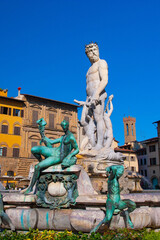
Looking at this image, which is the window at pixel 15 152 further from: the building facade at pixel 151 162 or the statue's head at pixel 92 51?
the statue's head at pixel 92 51

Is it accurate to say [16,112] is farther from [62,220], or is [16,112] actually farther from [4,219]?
[62,220]

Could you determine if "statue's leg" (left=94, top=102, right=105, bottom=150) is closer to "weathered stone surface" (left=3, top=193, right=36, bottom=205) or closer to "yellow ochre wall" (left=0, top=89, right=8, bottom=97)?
"weathered stone surface" (left=3, top=193, right=36, bottom=205)

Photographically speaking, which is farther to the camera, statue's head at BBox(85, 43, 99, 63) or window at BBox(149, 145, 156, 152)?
window at BBox(149, 145, 156, 152)

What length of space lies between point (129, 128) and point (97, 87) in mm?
108708

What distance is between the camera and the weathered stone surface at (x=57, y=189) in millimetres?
4703

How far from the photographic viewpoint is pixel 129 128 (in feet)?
382

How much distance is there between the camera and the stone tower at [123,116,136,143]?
11550 cm

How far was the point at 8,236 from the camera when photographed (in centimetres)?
429

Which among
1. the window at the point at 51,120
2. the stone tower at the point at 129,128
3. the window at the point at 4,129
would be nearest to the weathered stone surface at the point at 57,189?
the window at the point at 4,129

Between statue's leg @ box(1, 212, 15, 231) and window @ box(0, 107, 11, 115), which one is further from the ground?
window @ box(0, 107, 11, 115)

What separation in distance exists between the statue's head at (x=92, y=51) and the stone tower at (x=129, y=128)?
10743 cm

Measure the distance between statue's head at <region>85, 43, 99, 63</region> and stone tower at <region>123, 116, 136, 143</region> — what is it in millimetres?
107426

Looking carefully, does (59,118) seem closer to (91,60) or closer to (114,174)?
(91,60)

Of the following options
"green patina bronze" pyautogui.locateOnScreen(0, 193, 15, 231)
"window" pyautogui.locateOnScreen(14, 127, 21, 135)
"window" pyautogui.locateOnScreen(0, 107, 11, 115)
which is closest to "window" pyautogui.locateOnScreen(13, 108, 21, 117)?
"window" pyautogui.locateOnScreen(0, 107, 11, 115)
